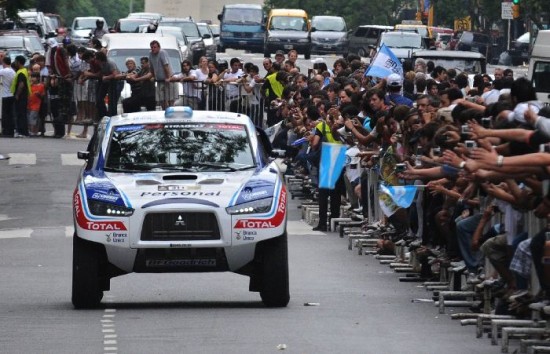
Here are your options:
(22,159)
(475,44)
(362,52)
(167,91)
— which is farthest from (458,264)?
(475,44)

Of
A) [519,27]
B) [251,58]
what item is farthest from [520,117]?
[519,27]

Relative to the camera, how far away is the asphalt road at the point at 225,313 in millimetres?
12117

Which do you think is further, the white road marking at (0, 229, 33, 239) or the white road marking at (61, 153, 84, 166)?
the white road marking at (61, 153, 84, 166)

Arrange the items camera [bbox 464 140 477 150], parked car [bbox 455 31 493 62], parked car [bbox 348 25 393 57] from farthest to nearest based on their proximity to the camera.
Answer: parked car [bbox 455 31 493 62] < parked car [bbox 348 25 393 57] < camera [bbox 464 140 477 150]

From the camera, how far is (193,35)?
59.0 metres

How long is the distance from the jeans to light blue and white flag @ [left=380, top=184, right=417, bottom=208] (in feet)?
8.85

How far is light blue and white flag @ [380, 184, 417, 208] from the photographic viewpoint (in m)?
17.0

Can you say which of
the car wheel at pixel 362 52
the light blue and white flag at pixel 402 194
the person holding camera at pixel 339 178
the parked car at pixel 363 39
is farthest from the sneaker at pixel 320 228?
the parked car at pixel 363 39

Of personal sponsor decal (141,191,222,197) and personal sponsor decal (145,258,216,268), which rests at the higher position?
personal sponsor decal (141,191,222,197)

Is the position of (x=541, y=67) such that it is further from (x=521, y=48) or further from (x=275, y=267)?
(x=521, y=48)

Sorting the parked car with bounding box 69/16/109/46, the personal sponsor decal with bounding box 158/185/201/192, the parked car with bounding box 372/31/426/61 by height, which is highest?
the personal sponsor decal with bounding box 158/185/201/192

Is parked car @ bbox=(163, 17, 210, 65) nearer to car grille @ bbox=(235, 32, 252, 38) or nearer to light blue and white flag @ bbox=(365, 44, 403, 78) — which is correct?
car grille @ bbox=(235, 32, 252, 38)

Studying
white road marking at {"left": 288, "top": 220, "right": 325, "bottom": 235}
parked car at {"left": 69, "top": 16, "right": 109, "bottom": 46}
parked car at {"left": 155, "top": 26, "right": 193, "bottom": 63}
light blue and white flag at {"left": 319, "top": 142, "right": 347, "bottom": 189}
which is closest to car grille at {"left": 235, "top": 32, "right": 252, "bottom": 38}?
parked car at {"left": 69, "top": 16, "right": 109, "bottom": 46}

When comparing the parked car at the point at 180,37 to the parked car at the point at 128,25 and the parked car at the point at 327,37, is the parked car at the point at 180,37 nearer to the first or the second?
the parked car at the point at 128,25
